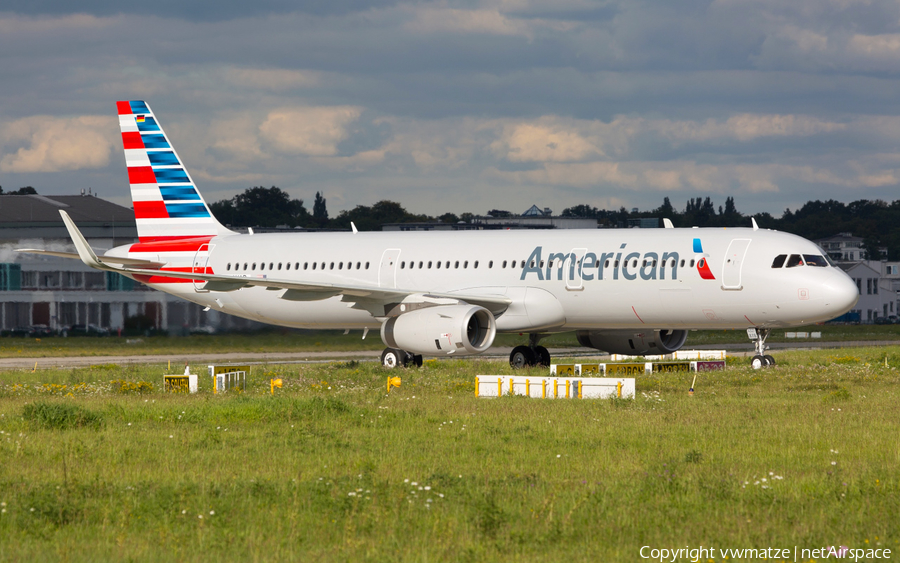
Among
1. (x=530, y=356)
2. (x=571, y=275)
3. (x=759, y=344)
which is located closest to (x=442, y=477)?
(x=571, y=275)

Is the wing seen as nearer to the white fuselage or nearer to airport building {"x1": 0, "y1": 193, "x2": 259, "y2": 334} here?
the white fuselage

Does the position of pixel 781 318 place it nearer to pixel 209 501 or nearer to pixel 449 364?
pixel 449 364

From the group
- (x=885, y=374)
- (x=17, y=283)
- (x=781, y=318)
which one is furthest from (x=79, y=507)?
(x=17, y=283)

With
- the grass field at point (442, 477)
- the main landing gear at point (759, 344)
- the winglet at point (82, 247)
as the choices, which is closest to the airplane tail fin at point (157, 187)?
the winglet at point (82, 247)

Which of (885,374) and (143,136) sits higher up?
(143,136)

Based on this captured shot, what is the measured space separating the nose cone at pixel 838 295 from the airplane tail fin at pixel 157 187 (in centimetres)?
2122

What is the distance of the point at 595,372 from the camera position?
27.7 m

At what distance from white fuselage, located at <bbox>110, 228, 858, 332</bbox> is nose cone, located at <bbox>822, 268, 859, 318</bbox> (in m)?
0.03

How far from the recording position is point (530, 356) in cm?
3206

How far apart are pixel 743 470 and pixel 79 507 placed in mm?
7870

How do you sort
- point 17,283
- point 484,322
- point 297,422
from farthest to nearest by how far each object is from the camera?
point 17,283, point 484,322, point 297,422

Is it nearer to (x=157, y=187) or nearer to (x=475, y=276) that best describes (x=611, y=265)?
(x=475, y=276)

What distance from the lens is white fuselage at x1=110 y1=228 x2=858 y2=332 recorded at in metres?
27.2

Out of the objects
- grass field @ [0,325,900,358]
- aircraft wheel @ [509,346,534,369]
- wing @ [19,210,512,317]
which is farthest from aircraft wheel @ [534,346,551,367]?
grass field @ [0,325,900,358]
